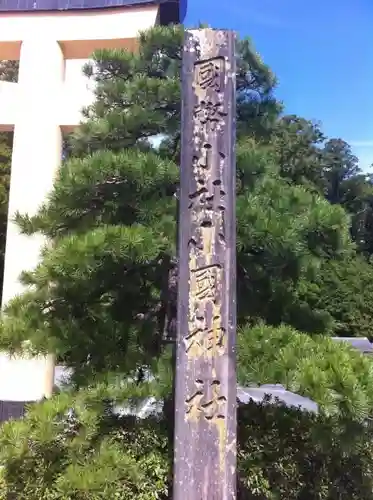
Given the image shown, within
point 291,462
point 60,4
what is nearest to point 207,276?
point 291,462

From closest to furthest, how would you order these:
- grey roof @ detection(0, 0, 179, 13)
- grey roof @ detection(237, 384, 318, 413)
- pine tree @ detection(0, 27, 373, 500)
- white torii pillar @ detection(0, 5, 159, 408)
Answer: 1. pine tree @ detection(0, 27, 373, 500)
2. grey roof @ detection(237, 384, 318, 413)
3. white torii pillar @ detection(0, 5, 159, 408)
4. grey roof @ detection(0, 0, 179, 13)

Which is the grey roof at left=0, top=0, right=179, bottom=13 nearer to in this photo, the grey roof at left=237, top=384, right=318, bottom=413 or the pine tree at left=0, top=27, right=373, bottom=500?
the pine tree at left=0, top=27, right=373, bottom=500

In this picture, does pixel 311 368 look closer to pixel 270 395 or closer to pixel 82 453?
pixel 270 395

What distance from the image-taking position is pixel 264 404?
2.63 m

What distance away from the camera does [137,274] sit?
269cm

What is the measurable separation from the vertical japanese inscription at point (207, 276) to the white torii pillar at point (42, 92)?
2.47 metres

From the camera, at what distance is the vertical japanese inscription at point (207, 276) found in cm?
202

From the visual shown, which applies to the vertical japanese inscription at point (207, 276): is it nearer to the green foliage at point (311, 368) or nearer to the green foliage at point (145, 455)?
the green foliage at point (311, 368)

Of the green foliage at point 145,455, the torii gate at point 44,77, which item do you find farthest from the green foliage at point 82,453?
the torii gate at point 44,77

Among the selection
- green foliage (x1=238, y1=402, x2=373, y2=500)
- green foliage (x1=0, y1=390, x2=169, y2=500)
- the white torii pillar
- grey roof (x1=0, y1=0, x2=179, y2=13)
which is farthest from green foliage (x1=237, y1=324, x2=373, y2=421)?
grey roof (x1=0, y1=0, x2=179, y2=13)

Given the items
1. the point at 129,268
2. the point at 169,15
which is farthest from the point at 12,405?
the point at 169,15

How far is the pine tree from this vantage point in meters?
2.16

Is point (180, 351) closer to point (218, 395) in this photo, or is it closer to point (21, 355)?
point (218, 395)

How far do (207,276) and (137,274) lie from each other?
0.66m
